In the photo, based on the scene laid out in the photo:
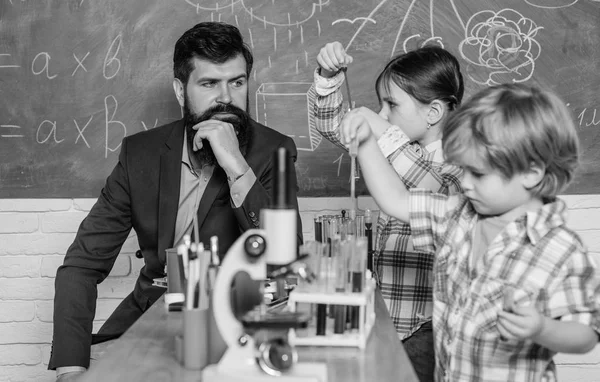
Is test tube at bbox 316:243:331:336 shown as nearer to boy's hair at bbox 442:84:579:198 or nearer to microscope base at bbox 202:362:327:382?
microscope base at bbox 202:362:327:382

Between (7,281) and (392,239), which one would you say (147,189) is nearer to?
(392,239)

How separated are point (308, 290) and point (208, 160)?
1.00 m

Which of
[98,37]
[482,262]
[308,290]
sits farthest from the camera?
[98,37]

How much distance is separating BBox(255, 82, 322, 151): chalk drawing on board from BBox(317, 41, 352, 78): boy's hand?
2.11ft

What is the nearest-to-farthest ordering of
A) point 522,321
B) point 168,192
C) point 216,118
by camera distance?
point 522,321, point 168,192, point 216,118

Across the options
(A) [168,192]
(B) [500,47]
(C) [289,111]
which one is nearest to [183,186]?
(A) [168,192]

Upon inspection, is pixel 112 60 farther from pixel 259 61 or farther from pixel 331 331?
pixel 331 331

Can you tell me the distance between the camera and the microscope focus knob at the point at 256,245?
112cm

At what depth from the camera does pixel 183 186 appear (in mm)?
2246

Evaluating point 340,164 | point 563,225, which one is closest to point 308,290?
point 563,225

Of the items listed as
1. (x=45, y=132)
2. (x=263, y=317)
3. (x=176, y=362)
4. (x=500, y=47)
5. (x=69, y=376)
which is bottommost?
(x=69, y=376)

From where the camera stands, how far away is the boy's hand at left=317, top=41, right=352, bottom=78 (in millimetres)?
1957

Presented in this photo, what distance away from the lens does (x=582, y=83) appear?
267 centimetres

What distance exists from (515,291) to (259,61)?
5.26ft
